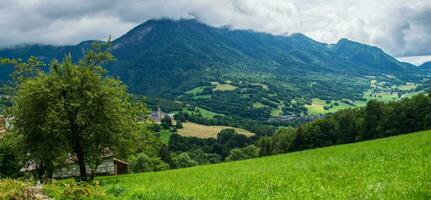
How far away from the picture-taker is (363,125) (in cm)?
10519

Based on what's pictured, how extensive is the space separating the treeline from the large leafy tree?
248 feet

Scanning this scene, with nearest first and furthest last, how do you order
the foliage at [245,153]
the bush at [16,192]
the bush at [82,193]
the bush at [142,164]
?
the bush at [16,192] < the bush at [82,193] < the bush at [142,164] < the foliage at [245,153]

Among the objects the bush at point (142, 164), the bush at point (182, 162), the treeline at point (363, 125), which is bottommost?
the bush at point (182, 162)

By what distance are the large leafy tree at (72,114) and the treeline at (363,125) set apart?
7560cm

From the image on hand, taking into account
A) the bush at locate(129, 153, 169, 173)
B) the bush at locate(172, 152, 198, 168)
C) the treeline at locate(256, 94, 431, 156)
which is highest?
the treeline at locate(256, 94, 431, 156)

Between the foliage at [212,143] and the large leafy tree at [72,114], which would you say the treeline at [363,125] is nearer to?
the foliage at [212,143]

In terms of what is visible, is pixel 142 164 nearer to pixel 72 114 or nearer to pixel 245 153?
pixel 245 153

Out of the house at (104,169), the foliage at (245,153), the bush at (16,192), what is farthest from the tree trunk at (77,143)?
the foliage at (245,153)

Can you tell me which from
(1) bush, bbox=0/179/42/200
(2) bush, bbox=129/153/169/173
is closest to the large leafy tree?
(1) bush, bbox=0/179/42/200

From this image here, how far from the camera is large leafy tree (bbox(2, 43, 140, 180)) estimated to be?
114 feet

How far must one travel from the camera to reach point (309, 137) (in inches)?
4441

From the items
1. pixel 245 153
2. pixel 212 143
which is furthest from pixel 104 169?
pixel 212 143

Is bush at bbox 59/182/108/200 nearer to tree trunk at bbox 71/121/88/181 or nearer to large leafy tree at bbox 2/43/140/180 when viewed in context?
large leafy tree at bbox 2/43/140/180

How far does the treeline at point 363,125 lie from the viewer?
98.5 meters
